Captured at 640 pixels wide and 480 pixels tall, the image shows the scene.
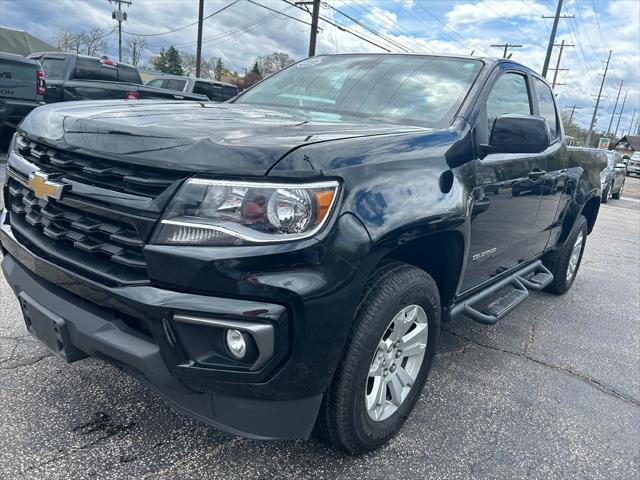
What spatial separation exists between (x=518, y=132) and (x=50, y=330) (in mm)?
2377

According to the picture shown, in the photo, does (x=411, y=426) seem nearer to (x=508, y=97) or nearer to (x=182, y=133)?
(x=182, y=133)

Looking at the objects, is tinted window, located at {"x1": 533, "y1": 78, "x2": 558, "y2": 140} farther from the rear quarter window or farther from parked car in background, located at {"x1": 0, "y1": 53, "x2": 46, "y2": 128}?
the rear quarter window

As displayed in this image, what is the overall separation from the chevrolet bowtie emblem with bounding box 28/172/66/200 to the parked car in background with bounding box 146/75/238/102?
13.3 meters

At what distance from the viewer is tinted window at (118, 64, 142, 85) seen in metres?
13.2

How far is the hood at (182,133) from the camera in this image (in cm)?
172

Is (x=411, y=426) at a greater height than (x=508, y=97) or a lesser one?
lesser

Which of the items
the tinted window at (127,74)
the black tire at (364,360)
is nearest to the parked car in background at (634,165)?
the tinted window at (127,74)

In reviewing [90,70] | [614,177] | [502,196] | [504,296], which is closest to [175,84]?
[90,70]

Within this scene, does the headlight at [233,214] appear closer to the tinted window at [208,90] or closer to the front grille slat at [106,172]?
the front grille slat at [106,172]

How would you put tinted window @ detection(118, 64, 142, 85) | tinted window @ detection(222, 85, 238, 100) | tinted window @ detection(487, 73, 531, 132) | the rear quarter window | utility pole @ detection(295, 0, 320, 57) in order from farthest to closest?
utility pole @ detection(295, 0, 320, 57) → tinted window @ detection(222, 85, 238, 100) → tinted window @ detection(118, 64, 142, 85) → the rear quarter window → tinted window @ detection(487, 73, 531, 132)

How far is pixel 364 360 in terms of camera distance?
6.58ft

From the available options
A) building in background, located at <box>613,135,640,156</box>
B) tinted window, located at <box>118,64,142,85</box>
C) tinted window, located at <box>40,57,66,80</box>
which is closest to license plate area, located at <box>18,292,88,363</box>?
tinted window, located at <box>40,57,66,80</box>

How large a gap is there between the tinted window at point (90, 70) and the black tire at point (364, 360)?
1197 cm

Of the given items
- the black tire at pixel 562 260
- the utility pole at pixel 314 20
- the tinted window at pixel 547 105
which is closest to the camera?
the tinted window at pixel 547 105
